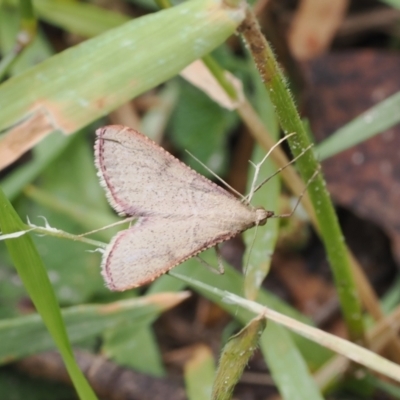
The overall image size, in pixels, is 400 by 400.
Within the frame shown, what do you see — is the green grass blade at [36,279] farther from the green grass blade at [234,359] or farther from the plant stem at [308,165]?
the plant stem at [308,165]

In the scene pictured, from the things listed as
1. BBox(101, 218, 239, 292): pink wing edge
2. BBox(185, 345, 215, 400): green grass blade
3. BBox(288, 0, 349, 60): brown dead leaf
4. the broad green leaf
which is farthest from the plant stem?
BBox(288, 0, 349, 60): brown dead leaf

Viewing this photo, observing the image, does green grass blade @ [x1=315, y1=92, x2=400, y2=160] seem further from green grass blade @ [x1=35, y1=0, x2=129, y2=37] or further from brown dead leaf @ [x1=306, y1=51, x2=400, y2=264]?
green grass blade @ [x1=35, y1=0, x2=129, y2=37]

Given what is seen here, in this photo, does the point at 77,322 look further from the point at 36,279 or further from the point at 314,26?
the point at 314,26

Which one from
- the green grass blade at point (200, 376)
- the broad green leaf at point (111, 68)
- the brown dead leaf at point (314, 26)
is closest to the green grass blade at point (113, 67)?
the broad green leaf at point (111, 68)

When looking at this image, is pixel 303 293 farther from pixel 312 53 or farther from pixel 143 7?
pixel 143 7

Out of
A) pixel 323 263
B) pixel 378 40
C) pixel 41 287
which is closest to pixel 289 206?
pixel 323 263

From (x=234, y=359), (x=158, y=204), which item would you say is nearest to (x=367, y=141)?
(x=158, y=204)
